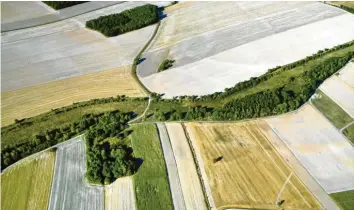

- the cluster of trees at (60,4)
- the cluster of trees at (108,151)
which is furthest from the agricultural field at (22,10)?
the cluster of trees at (108,151)

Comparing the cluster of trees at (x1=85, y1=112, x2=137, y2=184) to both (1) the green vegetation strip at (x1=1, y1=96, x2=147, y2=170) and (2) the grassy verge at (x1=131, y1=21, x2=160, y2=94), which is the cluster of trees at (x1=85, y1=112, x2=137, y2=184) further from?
(2) the grassy verge at (x1=131, y1=21, x2=160, y2=94)

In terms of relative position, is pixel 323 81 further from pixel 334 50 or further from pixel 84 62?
pixel 84 62

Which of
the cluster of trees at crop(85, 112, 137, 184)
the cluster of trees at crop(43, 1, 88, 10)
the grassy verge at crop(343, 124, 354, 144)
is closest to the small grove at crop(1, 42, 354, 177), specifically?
the cluster of trees at crop(85, 112, 137, 184)

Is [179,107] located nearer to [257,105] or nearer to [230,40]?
[257,105]

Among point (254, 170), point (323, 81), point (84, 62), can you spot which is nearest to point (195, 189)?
point (254, 170)

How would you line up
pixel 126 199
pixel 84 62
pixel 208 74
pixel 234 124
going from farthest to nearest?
pixel 84 62 < pixel 208 74 < pixel 234 124 < pixel 126 199

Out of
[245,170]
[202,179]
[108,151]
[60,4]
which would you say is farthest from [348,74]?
[60,4]

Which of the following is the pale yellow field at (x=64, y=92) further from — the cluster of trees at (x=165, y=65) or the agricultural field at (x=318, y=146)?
the agricultural field at (x=318, y=146)
